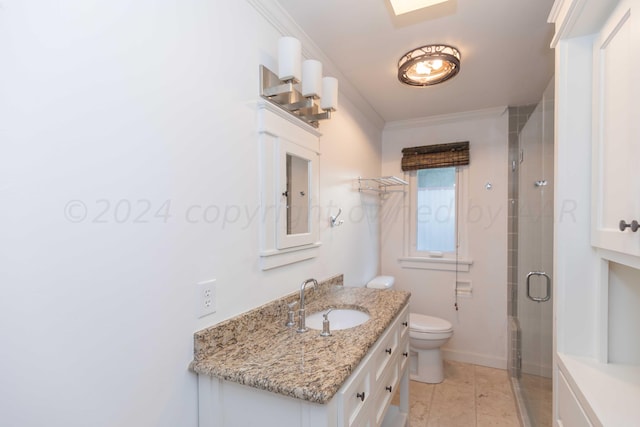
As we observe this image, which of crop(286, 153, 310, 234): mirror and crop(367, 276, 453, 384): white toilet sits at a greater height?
crop(286, 153, 310, 234): mirror

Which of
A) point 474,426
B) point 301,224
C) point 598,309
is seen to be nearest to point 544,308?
point 598,309

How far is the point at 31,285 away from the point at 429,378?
2668mm

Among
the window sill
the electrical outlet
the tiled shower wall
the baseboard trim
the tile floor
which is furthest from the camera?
the window sill

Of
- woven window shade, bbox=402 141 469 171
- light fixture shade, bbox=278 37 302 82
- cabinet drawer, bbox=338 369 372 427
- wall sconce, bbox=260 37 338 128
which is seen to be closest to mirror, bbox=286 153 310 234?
wall sconce, bbox=260 37 338 128

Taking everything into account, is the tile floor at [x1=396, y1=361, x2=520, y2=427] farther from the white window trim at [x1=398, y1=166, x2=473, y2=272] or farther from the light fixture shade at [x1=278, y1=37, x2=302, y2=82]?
the light fixture shade at [x1=278, y1=37, x2=302, y2=82]

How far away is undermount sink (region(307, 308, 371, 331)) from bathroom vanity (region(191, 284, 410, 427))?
0.48 feet

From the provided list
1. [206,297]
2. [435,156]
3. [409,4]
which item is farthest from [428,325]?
[409,4]

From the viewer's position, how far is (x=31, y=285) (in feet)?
2.14

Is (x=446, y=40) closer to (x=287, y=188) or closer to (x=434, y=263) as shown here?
(x=287, y=188)

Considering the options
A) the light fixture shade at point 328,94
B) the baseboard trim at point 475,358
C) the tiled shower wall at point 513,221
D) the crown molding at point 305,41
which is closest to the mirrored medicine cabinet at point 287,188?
the light fixture shade at point 328,94

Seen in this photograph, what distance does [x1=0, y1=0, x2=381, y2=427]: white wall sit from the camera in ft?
2.10

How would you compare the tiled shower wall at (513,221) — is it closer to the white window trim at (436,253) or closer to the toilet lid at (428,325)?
the white window trim at (436,253)

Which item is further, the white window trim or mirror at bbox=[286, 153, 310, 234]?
the white window trim

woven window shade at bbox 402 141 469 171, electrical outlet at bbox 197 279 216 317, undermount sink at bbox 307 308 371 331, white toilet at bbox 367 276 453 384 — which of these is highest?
woven window shade at bbox 402 141 469 171
